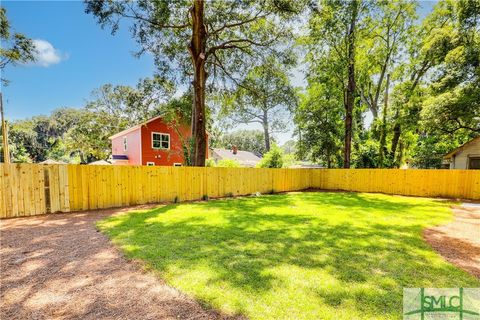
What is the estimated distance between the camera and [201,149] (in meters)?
11.7

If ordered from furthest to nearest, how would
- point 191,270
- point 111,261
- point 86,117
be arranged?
point 86,117 → point 111,261 → point 191,270

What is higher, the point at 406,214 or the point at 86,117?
the point at 86,117

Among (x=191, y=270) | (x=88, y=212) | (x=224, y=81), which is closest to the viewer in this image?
(x=191, y=270)

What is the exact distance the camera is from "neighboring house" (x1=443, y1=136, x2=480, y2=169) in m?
14.6

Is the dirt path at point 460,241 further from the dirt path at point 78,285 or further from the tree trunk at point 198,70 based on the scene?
the tree trunk at point 198,70

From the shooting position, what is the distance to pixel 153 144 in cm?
2067

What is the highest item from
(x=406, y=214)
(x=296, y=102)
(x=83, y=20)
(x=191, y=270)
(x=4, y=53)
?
(x=83, y=20)

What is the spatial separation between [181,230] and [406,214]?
6888mm

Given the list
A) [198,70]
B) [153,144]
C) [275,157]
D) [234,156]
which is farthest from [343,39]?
[234,156]

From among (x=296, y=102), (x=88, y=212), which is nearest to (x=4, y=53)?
(x=88, y=212)

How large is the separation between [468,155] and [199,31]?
17417 mm

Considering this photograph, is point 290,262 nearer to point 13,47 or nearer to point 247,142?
point 13,47

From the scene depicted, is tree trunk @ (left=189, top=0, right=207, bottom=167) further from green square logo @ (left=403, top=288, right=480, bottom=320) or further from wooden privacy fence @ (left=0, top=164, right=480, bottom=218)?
green square logo @ (left=403, top=288, right=480, bottom=320)

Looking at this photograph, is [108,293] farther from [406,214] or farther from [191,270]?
[406,214]
